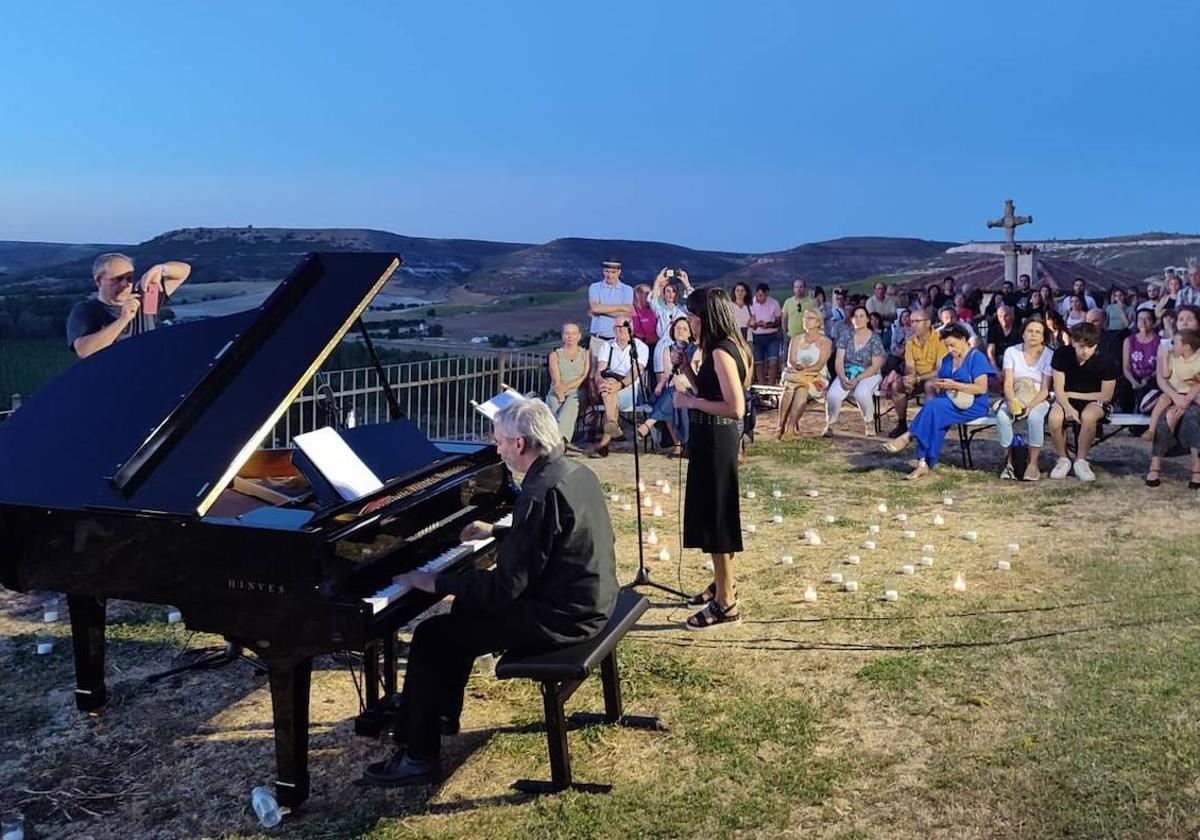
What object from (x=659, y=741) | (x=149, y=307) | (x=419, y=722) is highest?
(x=149, y=307)

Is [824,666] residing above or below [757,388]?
below

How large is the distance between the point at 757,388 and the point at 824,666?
8.71 m

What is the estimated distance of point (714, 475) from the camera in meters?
6.18

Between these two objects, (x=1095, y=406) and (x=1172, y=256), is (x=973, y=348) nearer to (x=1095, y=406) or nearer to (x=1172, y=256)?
(x=1095, y=406)

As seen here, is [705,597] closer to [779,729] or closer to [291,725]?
[779,729]

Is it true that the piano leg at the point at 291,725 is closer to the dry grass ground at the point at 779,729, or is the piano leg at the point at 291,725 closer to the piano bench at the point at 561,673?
→ the dry grass ground at the point at 779,729

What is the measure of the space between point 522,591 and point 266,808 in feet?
4.77

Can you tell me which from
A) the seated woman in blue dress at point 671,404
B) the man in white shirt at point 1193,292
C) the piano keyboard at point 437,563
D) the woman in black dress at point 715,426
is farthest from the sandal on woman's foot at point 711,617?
the man in white shirt at point 1193,292

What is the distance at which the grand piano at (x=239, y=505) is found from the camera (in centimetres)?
402

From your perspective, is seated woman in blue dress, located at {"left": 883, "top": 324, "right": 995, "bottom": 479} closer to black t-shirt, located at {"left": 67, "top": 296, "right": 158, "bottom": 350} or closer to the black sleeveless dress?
the black sleeveless dress

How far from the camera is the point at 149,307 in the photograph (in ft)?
23.2

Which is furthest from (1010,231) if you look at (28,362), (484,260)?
(484,260)

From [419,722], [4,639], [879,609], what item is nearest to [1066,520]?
[879,609]

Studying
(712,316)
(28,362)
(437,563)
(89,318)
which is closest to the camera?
(437,563)
